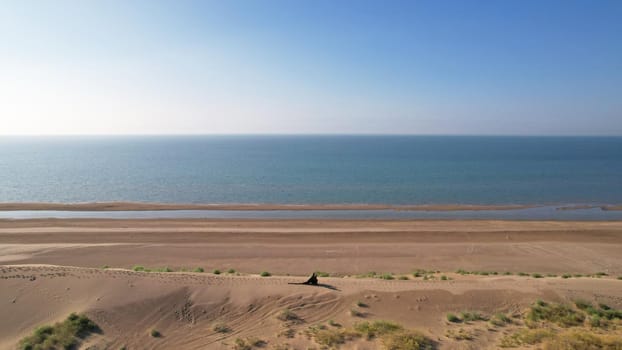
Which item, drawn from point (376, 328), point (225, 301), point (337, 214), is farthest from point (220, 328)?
point (337, 214)

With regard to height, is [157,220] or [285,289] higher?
[285,289]

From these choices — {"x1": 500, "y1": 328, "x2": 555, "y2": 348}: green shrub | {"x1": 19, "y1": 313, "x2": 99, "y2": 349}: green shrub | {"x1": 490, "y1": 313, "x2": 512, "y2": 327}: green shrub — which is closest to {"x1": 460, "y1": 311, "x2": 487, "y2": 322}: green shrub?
{"x1": 490, "y1": 313, "x2": 512, "y2": 327}: green shrub

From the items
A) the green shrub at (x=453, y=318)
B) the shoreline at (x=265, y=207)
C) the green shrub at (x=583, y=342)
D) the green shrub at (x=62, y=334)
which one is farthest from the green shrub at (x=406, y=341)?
the shoreline at (x=265, y=207)

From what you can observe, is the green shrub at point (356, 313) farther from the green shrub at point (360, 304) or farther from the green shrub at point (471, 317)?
the green shrub at point (471, 317)

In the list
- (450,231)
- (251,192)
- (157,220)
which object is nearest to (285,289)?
(450,231)

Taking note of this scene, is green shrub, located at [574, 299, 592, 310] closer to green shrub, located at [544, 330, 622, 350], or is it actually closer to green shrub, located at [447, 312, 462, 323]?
green shrub, located at [544, 330, 622, 350]

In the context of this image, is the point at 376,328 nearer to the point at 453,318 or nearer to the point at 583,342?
the point at 453,318

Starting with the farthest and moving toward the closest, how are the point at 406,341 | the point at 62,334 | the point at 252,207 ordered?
the point at 252,207, the point at 62,334, the point at 406,341

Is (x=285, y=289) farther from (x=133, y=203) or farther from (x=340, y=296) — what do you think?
(x=133, y=203)

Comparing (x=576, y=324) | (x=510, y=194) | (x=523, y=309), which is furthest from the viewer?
(x=510, y=194)
